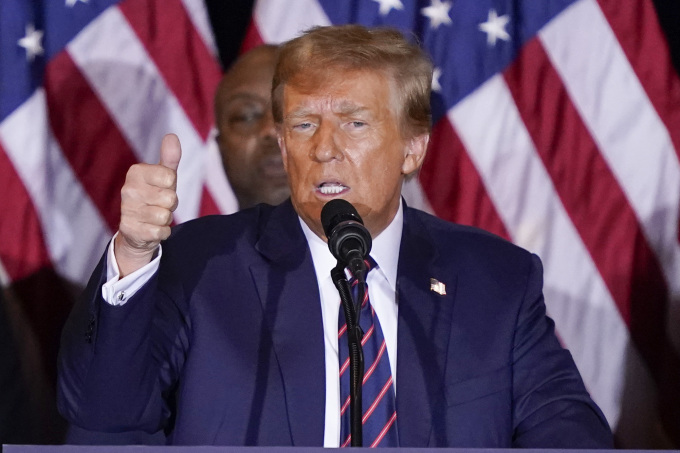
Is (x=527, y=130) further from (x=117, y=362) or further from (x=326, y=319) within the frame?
(x=117, y=362)

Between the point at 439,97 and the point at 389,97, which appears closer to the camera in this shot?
the point at 389,97

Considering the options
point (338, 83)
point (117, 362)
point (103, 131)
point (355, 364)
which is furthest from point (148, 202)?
point (103, 131)

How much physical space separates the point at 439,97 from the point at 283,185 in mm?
662

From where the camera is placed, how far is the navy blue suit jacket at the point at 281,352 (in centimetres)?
190

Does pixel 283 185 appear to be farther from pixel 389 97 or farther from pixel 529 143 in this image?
pixel 389 97

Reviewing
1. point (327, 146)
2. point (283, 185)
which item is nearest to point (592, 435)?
point (327, 146)

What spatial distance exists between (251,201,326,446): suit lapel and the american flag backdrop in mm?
1246

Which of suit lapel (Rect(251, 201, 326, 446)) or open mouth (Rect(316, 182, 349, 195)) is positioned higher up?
open mouth (Rect(316, 182, 349, 195))

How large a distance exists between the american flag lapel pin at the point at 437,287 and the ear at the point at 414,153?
30cm

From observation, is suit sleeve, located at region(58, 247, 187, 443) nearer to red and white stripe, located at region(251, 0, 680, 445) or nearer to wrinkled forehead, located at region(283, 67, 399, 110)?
wrinkled forehead, located at region(283, 67, 399, 110)

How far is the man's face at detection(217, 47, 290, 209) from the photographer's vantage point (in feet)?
11.2

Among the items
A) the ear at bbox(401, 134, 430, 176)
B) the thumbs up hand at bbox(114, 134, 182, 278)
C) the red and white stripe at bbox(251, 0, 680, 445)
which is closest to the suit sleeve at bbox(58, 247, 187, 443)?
the thumbs up hand at bbox(114, 134, 182, 278)

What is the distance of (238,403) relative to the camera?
2.06 meters

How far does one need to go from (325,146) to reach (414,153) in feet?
1.15
